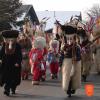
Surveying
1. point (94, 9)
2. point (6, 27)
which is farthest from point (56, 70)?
point (94, 9)

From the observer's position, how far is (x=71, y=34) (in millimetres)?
13656

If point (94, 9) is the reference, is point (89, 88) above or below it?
above

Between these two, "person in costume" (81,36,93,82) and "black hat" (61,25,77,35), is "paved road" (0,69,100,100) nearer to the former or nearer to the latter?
"person in costume" (81,36,93,82)

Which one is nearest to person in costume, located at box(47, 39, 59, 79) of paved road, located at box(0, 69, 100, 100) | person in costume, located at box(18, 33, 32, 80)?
person in costume, located at box(18, 33, 32, 80)

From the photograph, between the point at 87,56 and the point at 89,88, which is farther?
the point at 87,56

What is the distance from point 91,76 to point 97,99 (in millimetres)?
6454

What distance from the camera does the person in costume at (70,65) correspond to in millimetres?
13414

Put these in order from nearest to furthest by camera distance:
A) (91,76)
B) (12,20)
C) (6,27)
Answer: (91,76) → (6,27) → (12,20)

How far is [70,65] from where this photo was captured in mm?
13414

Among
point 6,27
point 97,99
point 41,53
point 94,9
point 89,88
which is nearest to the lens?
point 97,99

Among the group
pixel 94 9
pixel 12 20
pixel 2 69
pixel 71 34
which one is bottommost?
pixel 94 9

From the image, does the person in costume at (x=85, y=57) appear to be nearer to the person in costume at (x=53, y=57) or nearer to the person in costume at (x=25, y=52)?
the person in costume at (x=53, y=57)

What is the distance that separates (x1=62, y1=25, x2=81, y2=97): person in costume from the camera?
13414 millimetres

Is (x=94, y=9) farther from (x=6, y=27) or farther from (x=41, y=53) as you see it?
(x=41, y=53)
